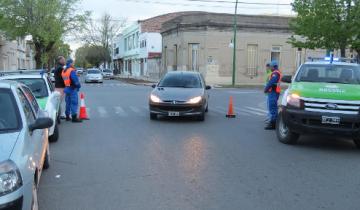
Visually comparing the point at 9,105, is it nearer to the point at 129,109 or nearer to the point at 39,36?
the point at 129,109

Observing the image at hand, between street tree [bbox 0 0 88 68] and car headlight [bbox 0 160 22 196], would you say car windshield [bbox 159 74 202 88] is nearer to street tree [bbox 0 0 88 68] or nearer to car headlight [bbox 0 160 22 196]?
car headlight [bbox 0 160 22 196]

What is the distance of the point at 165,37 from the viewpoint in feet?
161

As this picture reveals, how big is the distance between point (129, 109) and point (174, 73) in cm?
295

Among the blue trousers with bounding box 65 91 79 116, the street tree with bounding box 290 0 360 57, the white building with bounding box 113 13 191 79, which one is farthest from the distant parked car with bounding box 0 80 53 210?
the white building with bounding box 113 13 191 79

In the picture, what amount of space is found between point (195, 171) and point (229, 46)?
33.8m

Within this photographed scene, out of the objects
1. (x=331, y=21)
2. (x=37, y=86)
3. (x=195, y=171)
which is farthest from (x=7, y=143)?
(x=331, y=21)

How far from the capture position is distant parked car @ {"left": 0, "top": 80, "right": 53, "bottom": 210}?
12.5 ft

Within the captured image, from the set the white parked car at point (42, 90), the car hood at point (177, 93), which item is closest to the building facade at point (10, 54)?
the car hood at point (177, 93)

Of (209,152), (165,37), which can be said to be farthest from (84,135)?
(165,37)

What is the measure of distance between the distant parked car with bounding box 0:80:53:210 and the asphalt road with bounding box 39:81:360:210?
3.36 feet

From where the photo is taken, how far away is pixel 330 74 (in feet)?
32.4

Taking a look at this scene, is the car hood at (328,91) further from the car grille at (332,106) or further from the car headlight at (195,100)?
the car headlight at (195,100)

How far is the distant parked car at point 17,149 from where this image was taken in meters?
3.81

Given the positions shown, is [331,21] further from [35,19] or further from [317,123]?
[35,19]
